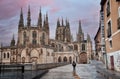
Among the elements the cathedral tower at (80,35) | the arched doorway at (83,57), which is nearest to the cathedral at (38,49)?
the arched doorway at (83,57)

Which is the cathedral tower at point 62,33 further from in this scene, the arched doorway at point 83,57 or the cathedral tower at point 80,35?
the arched doorway at point 83,57

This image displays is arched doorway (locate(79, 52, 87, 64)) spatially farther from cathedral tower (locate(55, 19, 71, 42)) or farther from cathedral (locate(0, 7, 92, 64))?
cathedral tower (locate(55, 19, 71, 42))

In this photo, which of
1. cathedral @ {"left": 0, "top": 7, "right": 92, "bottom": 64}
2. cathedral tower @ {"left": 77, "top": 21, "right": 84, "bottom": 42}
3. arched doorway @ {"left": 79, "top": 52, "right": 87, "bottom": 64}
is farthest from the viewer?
cathedral tower @ {"left": 77, "top": 21, "right": 84, "bottom": 42}

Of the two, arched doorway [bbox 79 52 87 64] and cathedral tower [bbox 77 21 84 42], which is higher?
cathedral tower [bbox 77 21 84 42]

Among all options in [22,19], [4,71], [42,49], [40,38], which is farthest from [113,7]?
[22,19]

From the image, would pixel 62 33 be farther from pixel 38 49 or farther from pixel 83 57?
pixel 38 49

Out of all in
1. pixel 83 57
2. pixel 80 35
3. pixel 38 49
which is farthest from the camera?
pixel 80 35

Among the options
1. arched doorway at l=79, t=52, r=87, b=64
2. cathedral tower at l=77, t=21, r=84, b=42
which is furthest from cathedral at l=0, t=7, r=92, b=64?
cathedral tower at l=77, t=21, r=84, b=42

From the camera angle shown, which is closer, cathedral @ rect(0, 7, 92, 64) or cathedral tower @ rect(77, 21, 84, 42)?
cathedral @ rect(0, 7, 92, 64)

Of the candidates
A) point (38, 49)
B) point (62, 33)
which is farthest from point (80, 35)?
point (38, 49)

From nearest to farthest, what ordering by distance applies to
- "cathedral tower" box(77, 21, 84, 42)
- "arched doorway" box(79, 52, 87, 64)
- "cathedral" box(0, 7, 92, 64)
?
"cathedral" box(0, 7, 92, 64)
"arched doorway" box(79, 52, 87, 64)
"cathedral tower" box(77, 21, 84, 42)

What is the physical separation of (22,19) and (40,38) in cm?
1498

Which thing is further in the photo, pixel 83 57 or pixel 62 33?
pixel 62 33

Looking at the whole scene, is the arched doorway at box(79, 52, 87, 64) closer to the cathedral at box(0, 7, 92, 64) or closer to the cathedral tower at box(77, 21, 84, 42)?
the cathedral at box(0, 7, 92, 64)
